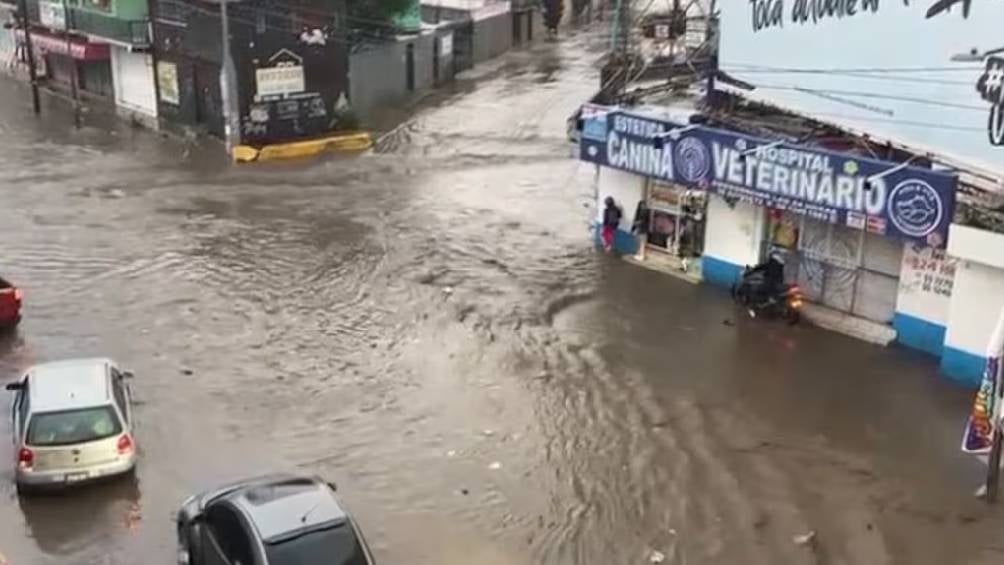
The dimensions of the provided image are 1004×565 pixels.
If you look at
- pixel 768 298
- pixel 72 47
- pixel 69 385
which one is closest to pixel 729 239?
pixel 768 298

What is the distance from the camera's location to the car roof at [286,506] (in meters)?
13.0

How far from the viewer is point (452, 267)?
2750 cm

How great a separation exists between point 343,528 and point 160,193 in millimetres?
24343

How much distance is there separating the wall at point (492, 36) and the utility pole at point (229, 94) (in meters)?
21.2

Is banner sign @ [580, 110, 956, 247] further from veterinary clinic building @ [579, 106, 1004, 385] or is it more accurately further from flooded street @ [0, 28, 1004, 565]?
flooded street @ [0, 28, 1004, 565]

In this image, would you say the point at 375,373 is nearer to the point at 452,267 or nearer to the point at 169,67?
the point at 452,267

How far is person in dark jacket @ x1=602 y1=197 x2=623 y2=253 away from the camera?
90.7 ft

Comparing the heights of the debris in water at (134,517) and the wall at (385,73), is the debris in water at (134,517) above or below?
below

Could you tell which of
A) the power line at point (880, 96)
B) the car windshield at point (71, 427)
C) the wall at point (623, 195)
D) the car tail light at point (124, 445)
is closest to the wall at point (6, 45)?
the wall at point (623, 195)

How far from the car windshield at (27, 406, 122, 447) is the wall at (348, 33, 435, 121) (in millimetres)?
29645

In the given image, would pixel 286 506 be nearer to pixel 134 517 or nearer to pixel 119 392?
pixel 134 517

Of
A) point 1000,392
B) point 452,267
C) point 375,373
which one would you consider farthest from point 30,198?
point 1000,392

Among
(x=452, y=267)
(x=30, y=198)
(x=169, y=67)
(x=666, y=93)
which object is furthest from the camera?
(x=169, y=67)

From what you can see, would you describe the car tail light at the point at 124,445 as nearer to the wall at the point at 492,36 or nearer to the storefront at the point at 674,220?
the storefront at the point at 674,220
